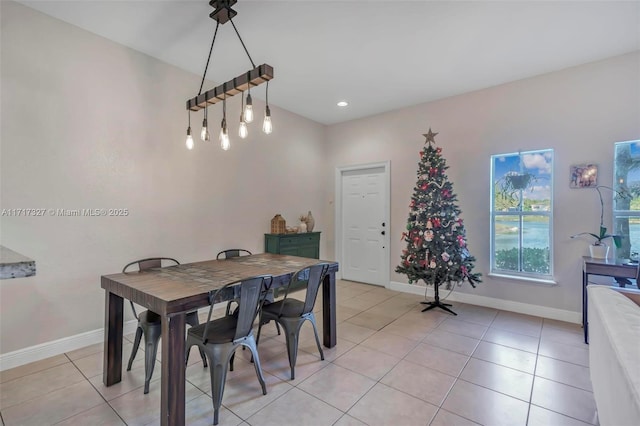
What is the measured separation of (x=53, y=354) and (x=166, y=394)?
1880mm

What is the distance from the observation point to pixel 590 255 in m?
3.33

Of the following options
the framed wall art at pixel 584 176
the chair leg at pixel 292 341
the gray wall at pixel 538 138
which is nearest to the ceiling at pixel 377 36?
the gray wall at pixel 538 138

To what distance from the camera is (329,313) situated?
2859 millimetres

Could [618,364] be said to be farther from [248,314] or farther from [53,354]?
[53,354]

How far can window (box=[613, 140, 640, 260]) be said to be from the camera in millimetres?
3207

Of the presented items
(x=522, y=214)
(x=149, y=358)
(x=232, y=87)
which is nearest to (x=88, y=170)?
(x=232, y=87)

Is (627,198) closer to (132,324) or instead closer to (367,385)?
(367,385)

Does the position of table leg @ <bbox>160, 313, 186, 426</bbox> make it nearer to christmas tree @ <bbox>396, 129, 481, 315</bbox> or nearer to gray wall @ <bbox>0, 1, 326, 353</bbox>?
gray wall @ <bbox>0, 1, 326, 353</bbox>

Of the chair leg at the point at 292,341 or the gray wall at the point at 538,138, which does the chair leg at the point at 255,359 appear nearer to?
the chair leg at the point at 292,341

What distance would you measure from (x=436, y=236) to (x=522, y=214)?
1.21m

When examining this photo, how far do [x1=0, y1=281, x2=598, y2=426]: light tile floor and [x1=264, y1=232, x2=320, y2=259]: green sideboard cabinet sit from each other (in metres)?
Result: 1.53

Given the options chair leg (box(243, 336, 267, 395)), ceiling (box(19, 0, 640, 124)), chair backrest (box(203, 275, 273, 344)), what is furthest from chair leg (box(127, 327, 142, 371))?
ceiling (box(19, 0, 640, 124))

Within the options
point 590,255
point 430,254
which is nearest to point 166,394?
point 430,254

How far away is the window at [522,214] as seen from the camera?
3723 millimetres
